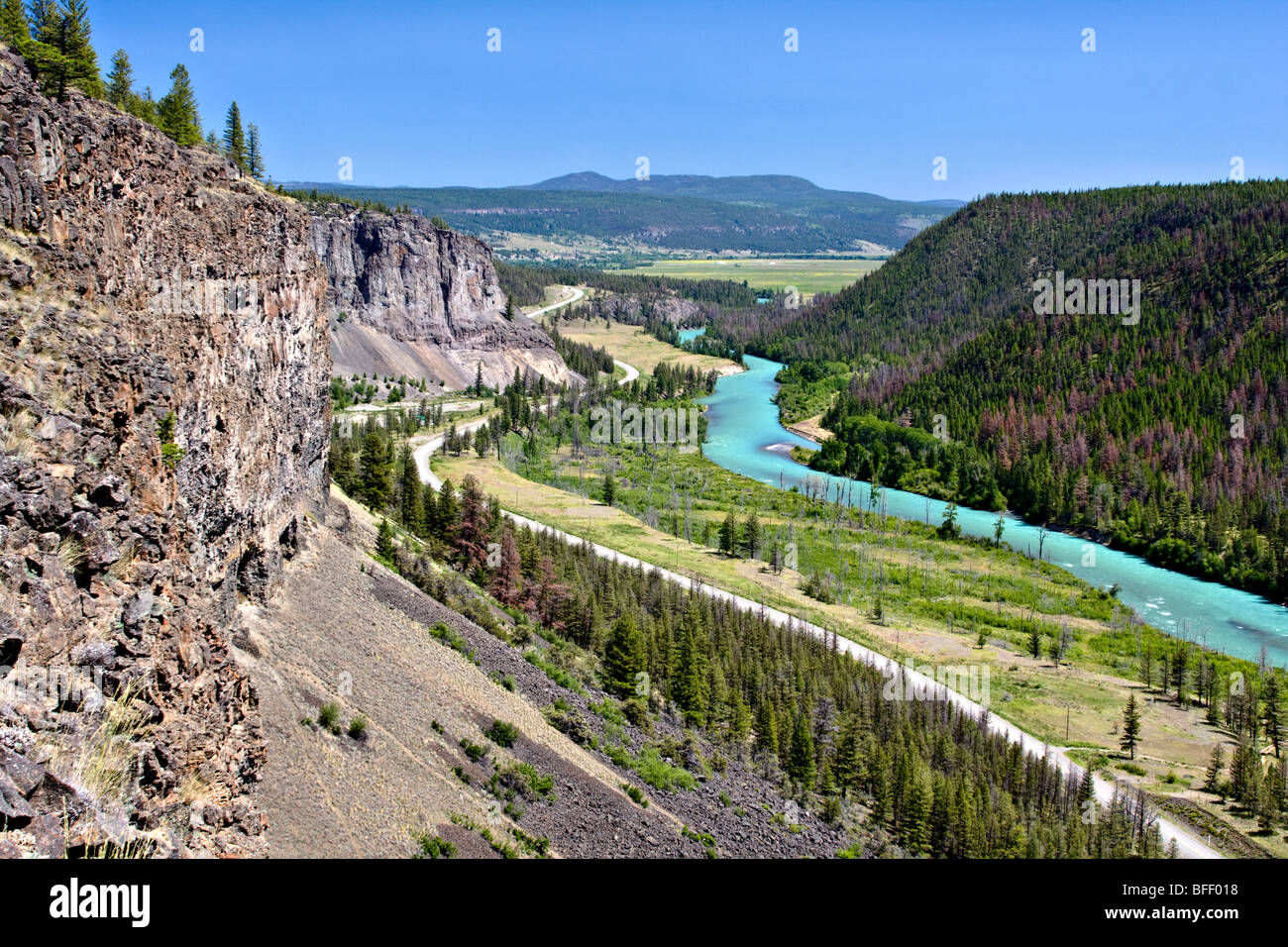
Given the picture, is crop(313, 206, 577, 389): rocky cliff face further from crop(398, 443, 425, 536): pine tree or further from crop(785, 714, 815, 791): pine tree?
crop(785, 714, 815, 791): pine tree

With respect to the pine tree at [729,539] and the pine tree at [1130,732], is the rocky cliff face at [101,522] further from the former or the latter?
the pine tree at [729,539]

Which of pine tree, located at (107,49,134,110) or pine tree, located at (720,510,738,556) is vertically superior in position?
pine tree, located at (107,49,134,110)

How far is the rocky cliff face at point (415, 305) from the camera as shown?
146250mm

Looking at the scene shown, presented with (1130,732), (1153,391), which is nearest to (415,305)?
(1153,391)

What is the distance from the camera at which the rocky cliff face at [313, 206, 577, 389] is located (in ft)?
480

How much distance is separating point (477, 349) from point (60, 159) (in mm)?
150544

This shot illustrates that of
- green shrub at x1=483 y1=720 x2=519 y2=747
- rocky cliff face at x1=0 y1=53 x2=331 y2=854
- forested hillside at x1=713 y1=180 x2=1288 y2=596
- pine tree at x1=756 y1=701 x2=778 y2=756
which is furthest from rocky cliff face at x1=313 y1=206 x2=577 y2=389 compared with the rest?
rocky cliff face at x1=0 y1=53 x2=331 y2=854

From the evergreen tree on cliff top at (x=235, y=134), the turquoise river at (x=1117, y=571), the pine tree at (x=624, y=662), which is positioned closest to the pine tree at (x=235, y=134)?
the evergreen tree on cliff top at (x=235, y=134)

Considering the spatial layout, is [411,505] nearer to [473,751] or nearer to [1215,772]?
[473,751]

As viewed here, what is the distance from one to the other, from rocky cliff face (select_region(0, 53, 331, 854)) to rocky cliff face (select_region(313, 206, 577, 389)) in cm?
11831

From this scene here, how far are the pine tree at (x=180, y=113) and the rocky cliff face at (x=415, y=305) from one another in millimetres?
91254

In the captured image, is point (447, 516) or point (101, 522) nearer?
point (101, 522)

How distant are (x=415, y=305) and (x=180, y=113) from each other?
4579 inches

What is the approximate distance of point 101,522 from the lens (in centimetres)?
1264
